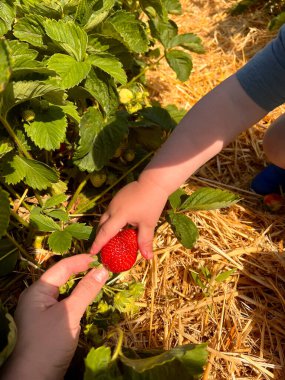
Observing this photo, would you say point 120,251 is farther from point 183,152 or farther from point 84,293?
point 183,152

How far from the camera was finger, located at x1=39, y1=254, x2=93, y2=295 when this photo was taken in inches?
39.9

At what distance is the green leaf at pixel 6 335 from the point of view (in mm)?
768

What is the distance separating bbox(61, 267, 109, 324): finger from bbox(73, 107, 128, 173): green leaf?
311mm

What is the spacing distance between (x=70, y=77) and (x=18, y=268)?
602 mm

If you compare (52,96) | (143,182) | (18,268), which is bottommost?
(18,268)

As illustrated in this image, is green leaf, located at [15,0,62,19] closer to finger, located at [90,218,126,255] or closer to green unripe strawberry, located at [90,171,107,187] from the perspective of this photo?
green unripe strawberry, located at [90,171,107,187]

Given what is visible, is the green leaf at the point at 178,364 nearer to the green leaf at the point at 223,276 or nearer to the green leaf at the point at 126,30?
the green leaf at the point at 223,276

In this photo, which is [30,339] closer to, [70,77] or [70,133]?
[70,77]

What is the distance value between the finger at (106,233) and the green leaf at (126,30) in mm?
541

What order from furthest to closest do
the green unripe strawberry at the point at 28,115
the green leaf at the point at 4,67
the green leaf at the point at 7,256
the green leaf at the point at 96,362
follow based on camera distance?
the green leaf at the point at 7,256
the green unripe strawberry at the point at 28,115
the green leaf at the point at 96,362
the green leaf at the point at 4,67

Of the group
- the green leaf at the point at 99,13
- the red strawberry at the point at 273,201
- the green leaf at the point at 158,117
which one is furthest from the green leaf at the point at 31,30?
the red strawberry at the point at 273,201

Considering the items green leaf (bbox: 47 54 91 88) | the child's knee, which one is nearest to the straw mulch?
the child's knee

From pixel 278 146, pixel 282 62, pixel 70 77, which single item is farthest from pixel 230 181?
pixel 70 77

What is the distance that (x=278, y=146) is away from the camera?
1446mm
